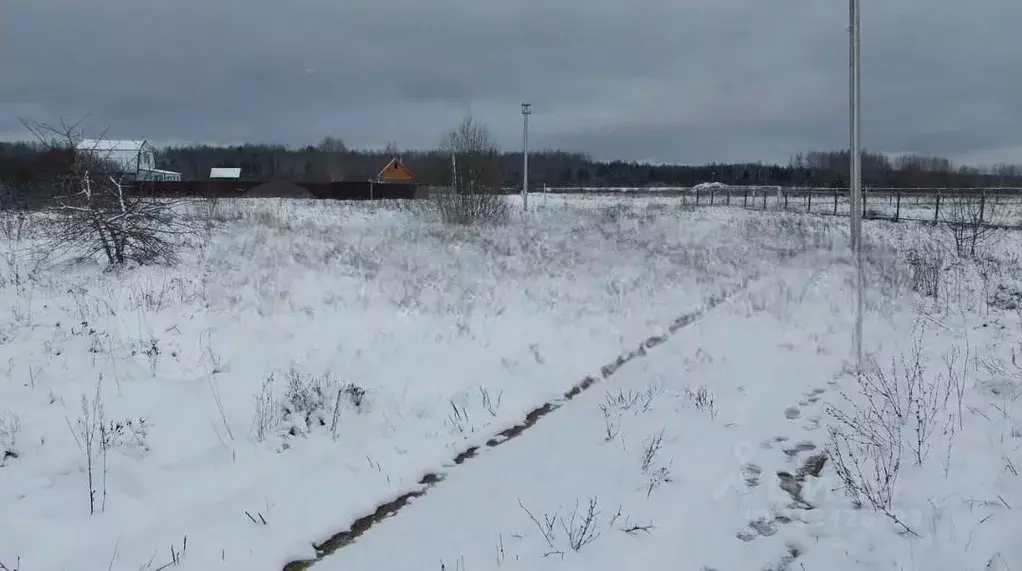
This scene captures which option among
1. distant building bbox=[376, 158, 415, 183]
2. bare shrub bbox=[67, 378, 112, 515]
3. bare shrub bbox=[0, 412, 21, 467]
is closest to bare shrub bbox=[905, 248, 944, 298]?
bare shrub bbox=[67, 378, 112, 515]

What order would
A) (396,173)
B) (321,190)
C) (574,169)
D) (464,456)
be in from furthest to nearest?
(574,169), (396,173), (321,190), (464,456)

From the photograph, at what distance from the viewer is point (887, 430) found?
5051 millimetres

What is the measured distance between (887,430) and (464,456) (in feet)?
10.6

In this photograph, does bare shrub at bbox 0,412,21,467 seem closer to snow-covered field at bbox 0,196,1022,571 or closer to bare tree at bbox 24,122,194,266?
snow-covered field at bbox 0,196,1022,571

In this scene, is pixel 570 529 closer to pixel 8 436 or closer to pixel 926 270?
pixel 8 436

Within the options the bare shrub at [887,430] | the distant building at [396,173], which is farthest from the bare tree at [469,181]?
the distant building at [396,173]

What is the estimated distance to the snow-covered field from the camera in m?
3.99

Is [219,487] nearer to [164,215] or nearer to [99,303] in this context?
[99,303]

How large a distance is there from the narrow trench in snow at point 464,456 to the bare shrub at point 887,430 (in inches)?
99.1

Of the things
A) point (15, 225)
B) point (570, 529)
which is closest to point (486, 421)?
point (570, 529)

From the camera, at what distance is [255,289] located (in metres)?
10.5

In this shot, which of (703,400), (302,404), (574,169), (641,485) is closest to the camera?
(641,485)

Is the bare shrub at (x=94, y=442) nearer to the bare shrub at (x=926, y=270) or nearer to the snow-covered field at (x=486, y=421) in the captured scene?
the snow-covered field at (x=486, y=421)

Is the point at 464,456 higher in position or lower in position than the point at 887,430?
lower
